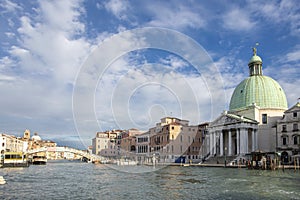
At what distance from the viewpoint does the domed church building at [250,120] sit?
5241 centimetres

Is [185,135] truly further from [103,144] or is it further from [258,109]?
[103,144]

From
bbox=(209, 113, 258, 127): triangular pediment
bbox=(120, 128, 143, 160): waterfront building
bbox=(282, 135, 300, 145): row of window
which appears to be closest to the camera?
bbox=(282, 135, 300, 145): row of window

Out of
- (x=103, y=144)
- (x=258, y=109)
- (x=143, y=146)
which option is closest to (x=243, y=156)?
(x=258, y=109)

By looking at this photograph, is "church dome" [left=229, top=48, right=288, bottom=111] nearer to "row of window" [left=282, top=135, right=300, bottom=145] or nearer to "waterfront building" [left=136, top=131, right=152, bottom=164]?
"row of window" [left=282, top=135, right=300, bottom=145]

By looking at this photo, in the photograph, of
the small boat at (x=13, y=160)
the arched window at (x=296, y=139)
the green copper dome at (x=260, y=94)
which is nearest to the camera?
the small boat at (x=13, y=160)

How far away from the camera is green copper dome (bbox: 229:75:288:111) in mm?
54969

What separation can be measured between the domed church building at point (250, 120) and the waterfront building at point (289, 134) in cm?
278

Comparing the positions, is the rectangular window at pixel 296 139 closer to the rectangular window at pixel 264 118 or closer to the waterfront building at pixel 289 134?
the waterfront building at pixel 289 134

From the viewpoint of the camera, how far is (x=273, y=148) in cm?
5178

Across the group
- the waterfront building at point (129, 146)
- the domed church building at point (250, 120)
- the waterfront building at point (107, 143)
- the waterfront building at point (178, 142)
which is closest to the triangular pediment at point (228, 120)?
the domed church building at point (250, 120)

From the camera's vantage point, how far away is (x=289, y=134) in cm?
4775

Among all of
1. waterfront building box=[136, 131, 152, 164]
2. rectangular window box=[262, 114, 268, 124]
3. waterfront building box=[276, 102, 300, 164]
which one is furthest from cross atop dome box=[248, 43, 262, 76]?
waterfront building box=[136, 131, 152, 164]

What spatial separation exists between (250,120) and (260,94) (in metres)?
5.49

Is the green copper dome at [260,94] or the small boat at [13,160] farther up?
the green copper dome at [260,94]
